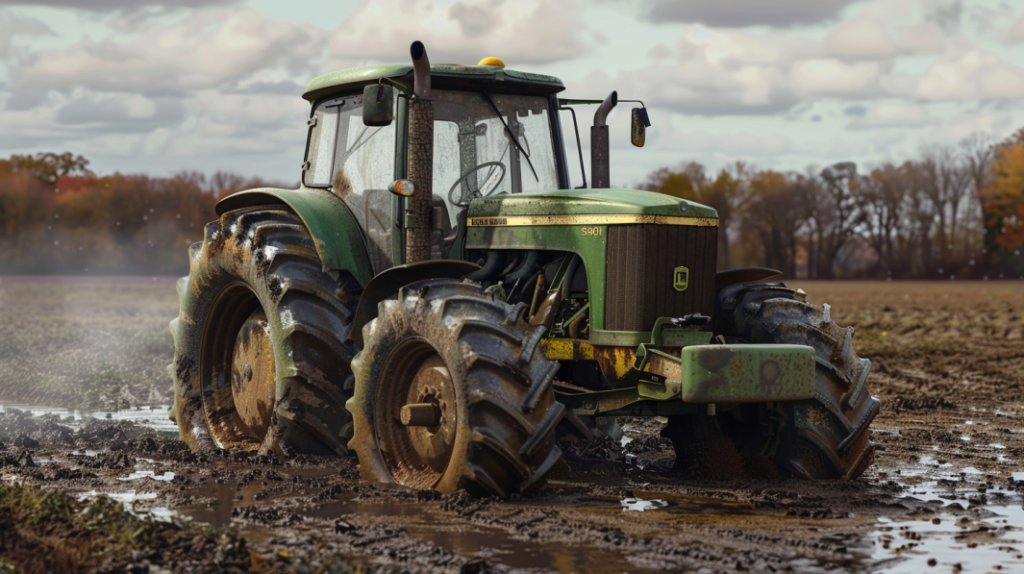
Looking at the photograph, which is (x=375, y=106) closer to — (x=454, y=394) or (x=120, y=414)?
(x=454, y=394)

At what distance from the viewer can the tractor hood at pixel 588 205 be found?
668 centimetres

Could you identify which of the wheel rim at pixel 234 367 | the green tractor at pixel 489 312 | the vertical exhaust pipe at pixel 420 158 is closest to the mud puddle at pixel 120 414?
the wheel rim at pixel 234 367

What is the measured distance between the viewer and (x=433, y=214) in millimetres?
7266

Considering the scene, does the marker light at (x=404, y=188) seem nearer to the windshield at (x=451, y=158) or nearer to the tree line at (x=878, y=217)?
the windshield at (x=451, y=158)

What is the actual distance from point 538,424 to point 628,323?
1.05 metres

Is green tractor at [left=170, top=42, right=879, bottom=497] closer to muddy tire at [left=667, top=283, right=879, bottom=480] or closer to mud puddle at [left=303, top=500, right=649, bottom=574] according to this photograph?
muddy tire at [left=667, top=283, right=879, bottom=480]

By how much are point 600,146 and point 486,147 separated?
123 centimetres

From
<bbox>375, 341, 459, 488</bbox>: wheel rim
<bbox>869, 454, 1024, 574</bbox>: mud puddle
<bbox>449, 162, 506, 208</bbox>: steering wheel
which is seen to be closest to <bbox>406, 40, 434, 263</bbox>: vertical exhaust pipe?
<bbox>449, 162, 506, 208</bbox>: steering wheel

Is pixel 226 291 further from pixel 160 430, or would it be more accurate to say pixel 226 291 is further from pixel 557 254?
pixel 557 254

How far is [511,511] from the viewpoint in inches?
229

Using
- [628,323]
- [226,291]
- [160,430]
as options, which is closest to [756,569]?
[628,323]

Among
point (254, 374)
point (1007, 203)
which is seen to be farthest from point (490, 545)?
point (1007, 203)

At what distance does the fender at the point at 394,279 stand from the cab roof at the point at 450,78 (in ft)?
4.39

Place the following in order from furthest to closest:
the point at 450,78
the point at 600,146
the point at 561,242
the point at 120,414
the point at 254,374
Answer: the point at 120,414, the point at 600,146, the point at 254,374, the point at 450,78, the point at 561,242
